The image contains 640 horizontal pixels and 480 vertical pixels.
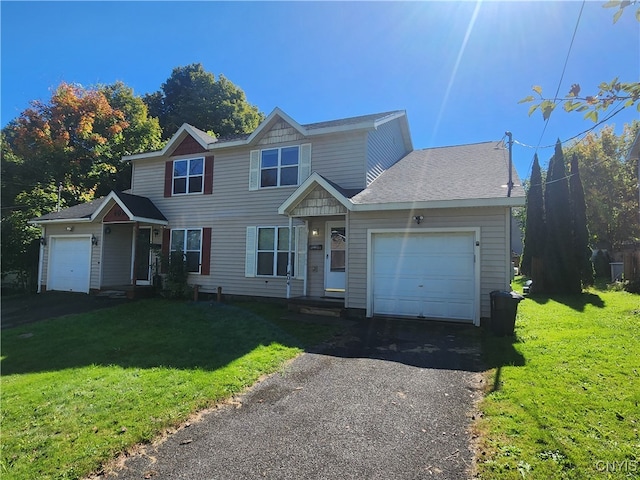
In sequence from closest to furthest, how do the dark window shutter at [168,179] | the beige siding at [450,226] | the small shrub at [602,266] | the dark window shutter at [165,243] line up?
the beige siding at [450,226], the dark window shutter at [165,243], the dark window shutter at [168,179], the small shrub at [602,266]

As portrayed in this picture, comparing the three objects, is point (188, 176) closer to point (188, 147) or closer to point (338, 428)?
point (188, 147)

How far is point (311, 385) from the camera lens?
5.31m

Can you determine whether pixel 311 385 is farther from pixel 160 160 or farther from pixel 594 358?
pixel 160 160

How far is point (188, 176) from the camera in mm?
14492

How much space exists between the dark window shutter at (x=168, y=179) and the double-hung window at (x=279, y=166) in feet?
14.3

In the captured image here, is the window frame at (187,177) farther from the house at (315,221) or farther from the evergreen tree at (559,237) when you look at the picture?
the evergreen tree at (559,237)

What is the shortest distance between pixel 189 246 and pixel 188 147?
4.08 m

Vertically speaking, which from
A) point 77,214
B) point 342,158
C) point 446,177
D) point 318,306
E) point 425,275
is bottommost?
point 318,306

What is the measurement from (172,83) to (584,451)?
137 ft

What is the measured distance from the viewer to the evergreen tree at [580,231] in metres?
15.8

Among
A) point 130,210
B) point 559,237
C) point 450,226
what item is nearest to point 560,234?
point 559,237

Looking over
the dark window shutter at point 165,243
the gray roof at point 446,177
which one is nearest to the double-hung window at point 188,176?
the dark window shutter at point 165,243

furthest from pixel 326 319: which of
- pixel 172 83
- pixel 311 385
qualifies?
pixel 172 83

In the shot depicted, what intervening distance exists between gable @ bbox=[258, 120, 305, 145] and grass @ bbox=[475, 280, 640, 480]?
8826mm
